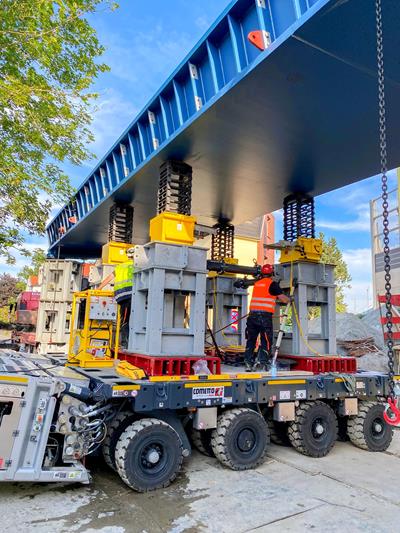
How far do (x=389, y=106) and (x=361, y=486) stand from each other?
17.6 feet

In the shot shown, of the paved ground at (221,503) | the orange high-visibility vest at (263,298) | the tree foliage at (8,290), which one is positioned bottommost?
the paved ground at (221,503)

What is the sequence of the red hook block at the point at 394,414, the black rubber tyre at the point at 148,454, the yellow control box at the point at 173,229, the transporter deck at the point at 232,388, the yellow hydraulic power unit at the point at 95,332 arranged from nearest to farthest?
the red hook block at the point at 394,414, the black rubber tyre at the point at 148,454, the transporter deck at the point at 232,388, the yellow control box at the point at 173,229, the yellow hydraulic power unit at the point at 95,332

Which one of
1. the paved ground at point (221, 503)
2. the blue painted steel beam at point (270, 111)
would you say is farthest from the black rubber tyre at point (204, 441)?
the blue painted steel beam at point (270, 111)

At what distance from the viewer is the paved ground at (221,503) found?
4.27 meters

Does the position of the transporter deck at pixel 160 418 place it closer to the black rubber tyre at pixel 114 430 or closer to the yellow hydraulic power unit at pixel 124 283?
the black rubber tyre at pixel 114 430

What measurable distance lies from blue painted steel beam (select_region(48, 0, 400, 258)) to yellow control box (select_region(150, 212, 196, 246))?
132 cm

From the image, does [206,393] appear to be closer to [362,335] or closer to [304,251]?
[304,251]

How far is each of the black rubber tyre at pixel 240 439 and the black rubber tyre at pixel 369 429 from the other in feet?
6.85

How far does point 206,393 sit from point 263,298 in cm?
251

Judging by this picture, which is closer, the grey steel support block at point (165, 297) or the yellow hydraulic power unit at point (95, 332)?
the grey steel support block at point (165, 297)

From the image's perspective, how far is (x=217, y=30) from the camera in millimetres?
5949

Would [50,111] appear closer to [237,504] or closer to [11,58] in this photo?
[11,58]

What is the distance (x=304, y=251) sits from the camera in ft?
28.5

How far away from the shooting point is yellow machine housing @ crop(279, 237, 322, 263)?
867 cm
